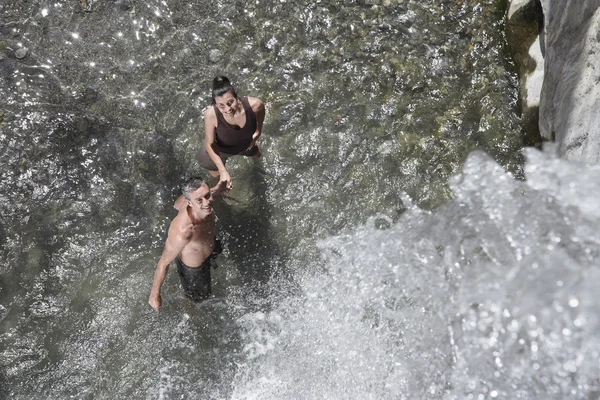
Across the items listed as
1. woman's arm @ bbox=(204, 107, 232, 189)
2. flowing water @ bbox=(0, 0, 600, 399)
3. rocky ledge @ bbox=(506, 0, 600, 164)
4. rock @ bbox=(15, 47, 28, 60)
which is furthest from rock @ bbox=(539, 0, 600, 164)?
rock @ bbox=(15, 47, 28, 60)

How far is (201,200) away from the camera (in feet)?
12.5

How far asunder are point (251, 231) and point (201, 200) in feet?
4.05

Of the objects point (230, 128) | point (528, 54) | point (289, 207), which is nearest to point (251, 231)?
point (289, 207)

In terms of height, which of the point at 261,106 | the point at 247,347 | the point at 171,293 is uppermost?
the point at 261,106

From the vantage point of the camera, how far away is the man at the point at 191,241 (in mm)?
3836

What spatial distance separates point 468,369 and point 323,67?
3335mm

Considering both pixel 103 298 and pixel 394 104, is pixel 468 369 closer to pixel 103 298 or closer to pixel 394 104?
pixel 394 104

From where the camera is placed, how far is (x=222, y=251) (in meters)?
4.91

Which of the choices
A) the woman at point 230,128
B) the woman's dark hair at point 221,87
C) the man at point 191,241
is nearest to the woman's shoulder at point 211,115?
the woman at point 230,128

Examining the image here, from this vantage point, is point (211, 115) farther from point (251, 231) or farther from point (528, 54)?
point (528, 54)

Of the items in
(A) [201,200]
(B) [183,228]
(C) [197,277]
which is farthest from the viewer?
Answer: (C) [197,277]

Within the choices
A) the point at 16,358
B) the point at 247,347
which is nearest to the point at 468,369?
the point at 247,347

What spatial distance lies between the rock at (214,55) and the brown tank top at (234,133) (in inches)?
58.1

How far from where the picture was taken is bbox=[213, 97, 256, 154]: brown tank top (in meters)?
4.37
